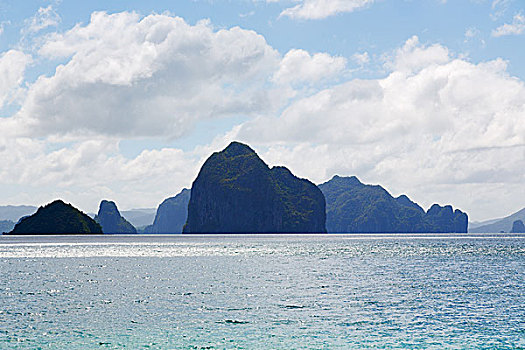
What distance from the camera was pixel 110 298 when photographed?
63312 millimetres

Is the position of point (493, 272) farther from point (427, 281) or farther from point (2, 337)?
point (2, 337)

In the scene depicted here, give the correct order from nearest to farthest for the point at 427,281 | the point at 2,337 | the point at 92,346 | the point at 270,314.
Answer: the point at 92,346 → the point at 2,337 → the point at 270,314 → the point at 427,281

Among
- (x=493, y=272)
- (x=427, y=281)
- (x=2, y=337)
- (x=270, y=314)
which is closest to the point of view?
(x=2, y=337)

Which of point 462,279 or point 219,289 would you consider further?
point 462,279

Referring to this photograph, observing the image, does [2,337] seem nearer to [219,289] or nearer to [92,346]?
[92,346]

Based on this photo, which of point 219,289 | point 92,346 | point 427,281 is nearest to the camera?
point 92,346

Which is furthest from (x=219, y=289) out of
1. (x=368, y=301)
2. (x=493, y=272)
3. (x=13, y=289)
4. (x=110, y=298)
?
(x=493, y=272)

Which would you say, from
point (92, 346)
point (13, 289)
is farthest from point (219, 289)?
point (92, 346)

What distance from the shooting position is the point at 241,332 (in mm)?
43406

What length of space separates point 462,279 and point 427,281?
21.8ft

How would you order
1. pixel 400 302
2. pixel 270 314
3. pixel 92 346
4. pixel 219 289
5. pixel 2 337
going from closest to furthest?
pixel 92 346
pixel 2 337
pixel 270 314
pixel 400 302
pixel 219 289

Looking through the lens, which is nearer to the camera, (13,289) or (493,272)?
(13,289)

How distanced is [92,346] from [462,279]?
200 feet

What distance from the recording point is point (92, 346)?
127 feet
